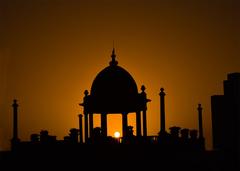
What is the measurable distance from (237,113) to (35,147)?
47.2ft

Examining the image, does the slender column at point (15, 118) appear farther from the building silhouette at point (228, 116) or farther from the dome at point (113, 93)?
the building silhouette at point (228, 116)

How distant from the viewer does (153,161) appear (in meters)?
24.4

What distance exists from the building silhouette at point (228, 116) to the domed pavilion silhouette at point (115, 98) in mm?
11417

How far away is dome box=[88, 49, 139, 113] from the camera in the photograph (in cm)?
2683

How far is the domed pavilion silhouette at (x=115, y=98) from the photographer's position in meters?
26.8

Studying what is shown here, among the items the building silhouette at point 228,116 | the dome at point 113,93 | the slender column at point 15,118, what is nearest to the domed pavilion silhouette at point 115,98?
the dome at point 113,93

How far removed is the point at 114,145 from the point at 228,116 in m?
11.7

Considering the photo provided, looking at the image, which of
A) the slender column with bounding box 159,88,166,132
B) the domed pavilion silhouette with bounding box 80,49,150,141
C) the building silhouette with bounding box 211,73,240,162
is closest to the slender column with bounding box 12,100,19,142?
the domed pavilion silhouette with bounding box 80,49,150,141

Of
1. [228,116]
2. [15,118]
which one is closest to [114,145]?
[15,118]

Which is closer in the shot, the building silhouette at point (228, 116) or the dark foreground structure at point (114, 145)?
the building silhouette at point (228, 116)

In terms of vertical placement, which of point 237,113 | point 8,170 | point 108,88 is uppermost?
point 108,88

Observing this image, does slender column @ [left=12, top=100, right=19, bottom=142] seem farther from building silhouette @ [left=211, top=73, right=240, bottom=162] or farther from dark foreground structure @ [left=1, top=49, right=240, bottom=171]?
building silhouette @ [left=211, top=73, right=240, bottom=162]

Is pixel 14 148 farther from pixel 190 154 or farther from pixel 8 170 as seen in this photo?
pixel 190 154

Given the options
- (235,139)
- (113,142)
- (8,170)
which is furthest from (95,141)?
(235,139)
